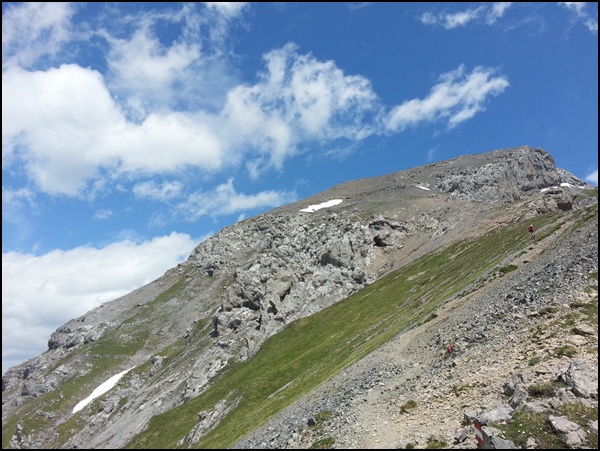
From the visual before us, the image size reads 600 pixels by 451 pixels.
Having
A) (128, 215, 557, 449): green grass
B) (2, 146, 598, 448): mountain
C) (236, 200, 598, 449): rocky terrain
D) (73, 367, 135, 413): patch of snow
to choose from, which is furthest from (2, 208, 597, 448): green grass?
(73, 367, 135, 413): patch of snow

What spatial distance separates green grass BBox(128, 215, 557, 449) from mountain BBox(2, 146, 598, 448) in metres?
0.61

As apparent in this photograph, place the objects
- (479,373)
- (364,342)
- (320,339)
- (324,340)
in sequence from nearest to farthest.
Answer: (479,373)
(364,342)
(324,340)
(320,339)

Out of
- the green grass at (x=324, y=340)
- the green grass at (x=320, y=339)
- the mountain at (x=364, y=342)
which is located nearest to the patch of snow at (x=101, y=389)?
the mountain at (x=364, y=342)

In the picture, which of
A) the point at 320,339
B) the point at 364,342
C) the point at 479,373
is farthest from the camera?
the point at 320,339

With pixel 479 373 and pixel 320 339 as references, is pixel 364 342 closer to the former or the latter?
pixel 320 339

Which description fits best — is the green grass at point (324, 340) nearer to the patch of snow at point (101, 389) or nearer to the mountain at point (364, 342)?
the mountain at point (364, 342)

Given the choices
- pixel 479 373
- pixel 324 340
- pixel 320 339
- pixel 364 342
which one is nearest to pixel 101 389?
pixel 320 339

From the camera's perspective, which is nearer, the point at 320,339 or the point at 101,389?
the point at 320,339

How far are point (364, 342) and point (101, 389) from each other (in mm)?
151766

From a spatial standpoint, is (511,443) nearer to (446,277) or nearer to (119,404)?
(446,277)

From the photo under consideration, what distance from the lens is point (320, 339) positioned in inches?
4023

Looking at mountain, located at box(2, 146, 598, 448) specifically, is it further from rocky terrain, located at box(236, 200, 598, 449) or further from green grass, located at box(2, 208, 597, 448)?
green grass, located at box(2, 208, 597, 448)

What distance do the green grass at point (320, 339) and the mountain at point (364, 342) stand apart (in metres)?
0.61

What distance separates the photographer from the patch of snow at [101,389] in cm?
17212
